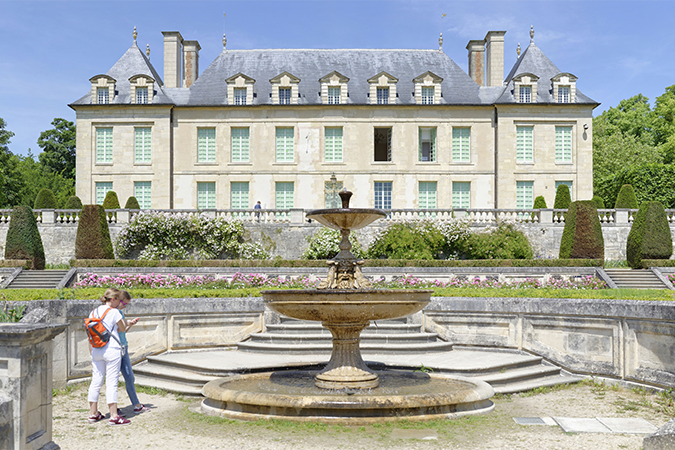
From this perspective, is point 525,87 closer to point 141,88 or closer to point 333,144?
point 333,144

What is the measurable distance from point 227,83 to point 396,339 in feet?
85.2

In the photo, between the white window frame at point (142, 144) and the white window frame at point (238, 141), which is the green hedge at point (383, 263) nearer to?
the white window frame at point (142, 144)

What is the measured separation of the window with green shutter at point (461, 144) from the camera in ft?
110

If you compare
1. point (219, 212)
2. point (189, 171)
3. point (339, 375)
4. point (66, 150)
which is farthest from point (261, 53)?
point (339, 375)

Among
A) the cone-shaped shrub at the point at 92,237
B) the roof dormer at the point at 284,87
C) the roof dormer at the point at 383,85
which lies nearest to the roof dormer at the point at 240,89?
the roof dormer at the point at 284,87

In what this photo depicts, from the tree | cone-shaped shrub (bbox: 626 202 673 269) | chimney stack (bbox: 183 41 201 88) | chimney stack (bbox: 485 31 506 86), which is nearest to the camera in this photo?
cone-shaped shrub (bbox: 626 202 673 269)

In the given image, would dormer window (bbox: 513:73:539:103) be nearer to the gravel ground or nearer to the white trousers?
the gravel ground

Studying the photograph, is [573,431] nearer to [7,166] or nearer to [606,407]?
[606,407]

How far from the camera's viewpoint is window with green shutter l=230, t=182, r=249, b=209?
33.4 metres

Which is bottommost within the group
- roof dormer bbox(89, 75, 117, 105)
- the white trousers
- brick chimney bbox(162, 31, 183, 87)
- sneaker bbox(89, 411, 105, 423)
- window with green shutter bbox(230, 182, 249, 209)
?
sneaker bbox(89, 411, 105, 423)

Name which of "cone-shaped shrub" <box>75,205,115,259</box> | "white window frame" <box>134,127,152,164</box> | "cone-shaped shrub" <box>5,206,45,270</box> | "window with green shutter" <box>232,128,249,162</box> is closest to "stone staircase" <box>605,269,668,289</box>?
"window with green shutter" <box>232,128,249,162</box>

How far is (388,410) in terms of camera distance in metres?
6.57

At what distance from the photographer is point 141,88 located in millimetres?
33562

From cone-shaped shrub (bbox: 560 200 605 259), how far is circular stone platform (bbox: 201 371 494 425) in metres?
18.5
